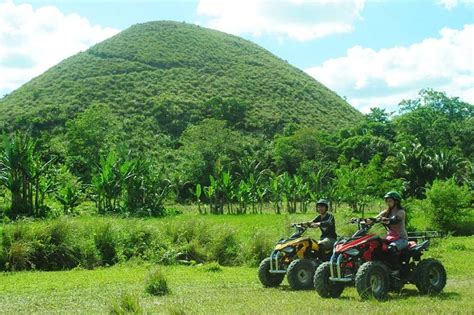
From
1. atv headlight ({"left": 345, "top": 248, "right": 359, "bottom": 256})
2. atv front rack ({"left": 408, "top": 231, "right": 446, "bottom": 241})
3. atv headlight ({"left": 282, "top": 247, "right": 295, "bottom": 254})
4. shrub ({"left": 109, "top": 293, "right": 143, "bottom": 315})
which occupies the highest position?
atv front rack ({"left": 408, "top": 231, "right": 446, "bottom": 241})

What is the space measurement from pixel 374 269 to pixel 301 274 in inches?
78.9

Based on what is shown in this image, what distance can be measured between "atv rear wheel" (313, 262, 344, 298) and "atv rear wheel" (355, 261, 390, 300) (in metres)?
0.61

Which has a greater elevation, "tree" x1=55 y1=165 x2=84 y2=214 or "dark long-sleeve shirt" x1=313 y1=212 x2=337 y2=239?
"tree" x1=55 y1=165 x2=84 y2=214

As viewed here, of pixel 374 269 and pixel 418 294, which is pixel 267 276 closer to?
pixel 374 269

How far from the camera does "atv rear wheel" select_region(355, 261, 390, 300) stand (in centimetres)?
998

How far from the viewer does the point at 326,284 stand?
415 inches

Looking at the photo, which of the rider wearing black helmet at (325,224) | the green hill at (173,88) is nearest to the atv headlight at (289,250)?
the rider wearing black helmet at (325,224)

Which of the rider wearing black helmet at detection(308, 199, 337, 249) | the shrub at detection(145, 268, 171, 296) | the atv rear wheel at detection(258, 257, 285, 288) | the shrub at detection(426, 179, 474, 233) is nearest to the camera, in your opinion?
the shrub at detection(145, 268, 171, 296)

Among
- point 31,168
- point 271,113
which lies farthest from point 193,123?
point 31,168

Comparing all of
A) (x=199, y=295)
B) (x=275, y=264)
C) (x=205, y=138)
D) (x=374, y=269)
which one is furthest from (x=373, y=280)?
(x=205, y=138)

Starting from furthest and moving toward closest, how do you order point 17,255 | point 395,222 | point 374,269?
point 17,255 → point 395,222 → point 374,269

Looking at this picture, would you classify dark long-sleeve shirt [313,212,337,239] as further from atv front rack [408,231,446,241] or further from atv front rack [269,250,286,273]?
atv front rack [408,231,446,241]

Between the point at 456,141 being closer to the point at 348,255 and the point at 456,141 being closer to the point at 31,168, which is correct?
the point at 31,168

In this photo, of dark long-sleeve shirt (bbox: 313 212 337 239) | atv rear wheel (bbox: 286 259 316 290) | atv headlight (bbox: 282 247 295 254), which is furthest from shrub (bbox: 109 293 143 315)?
dark long-sleeve shirt (bbox: 313 212 337 239)
